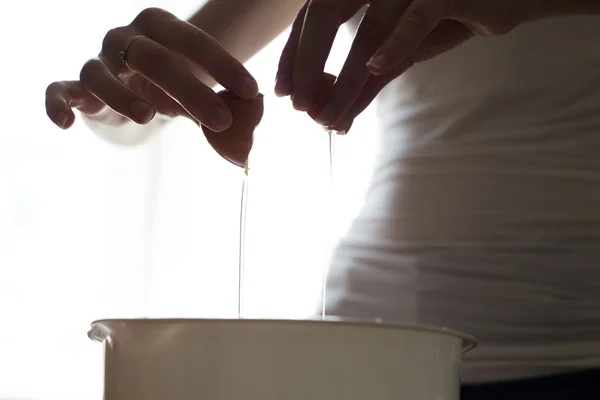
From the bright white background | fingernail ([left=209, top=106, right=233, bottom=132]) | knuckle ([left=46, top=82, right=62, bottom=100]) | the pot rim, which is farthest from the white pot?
the bright white background

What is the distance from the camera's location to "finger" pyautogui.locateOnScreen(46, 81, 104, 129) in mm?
503

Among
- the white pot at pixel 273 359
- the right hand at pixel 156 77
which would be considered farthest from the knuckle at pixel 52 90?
the white pot at pixel 273 359

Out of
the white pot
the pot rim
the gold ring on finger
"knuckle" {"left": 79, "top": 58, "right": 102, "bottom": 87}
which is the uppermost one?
the gold ring on finger

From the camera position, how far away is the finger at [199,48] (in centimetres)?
43

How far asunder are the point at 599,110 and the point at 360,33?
207 mm

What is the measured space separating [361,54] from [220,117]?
92 mm

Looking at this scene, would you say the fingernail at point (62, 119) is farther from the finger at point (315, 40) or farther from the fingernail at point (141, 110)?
the finger at point (315, 40)

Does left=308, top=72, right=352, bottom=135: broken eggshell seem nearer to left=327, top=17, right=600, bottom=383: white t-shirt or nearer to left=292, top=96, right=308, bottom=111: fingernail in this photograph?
left=292, top=96, right=308, bottom=111: fingernail

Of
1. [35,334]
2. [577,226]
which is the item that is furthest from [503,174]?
[35,334]

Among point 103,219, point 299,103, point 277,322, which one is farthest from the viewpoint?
point 103,219

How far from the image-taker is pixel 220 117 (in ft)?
1.37

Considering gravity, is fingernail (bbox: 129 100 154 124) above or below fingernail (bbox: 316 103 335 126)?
above

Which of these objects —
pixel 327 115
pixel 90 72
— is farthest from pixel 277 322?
pixel 90 72

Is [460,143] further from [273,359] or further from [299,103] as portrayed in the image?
[273,359]
